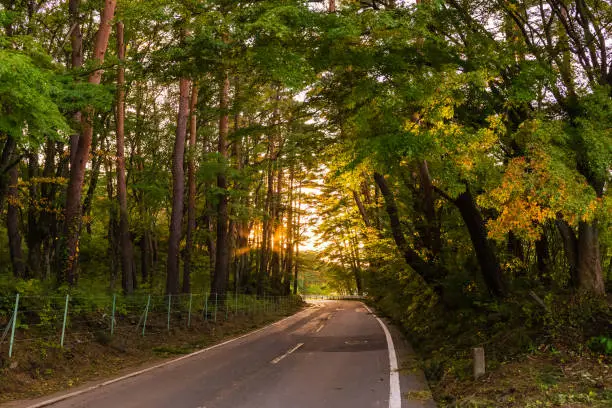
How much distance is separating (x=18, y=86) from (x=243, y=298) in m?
21.6

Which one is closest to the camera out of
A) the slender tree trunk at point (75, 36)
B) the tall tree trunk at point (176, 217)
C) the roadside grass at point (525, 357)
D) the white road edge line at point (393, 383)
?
the roadside grass at point (525, 357)

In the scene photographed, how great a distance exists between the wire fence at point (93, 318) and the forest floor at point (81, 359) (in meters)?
0.14

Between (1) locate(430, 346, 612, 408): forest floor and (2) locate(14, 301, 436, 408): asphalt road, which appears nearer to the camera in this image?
(1) locate(430, 346, 612, 408): forest floor

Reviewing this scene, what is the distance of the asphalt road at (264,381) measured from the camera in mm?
7230

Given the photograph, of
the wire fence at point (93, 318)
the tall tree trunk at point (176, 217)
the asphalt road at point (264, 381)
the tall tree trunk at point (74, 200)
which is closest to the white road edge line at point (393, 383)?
the asphalt road at point (264, 381)

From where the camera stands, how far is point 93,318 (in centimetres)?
1241

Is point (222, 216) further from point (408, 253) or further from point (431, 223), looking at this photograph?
point (431, 223)

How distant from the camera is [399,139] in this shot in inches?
300

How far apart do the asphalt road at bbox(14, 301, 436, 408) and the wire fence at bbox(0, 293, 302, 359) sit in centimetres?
250

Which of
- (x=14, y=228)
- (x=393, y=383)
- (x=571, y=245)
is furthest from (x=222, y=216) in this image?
(x=571, y=245)

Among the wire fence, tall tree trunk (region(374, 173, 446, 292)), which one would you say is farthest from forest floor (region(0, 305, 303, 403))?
tall tree trunk (region(374, 173, 446, 292))

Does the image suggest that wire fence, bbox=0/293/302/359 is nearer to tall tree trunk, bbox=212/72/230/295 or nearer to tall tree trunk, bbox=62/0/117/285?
tall tree trunk, bbox=62/0/117/285

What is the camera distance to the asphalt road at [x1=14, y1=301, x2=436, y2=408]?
723cm

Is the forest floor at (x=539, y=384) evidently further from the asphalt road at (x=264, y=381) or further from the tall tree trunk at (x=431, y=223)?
the tall tree trunk at (x=431, y=223)
